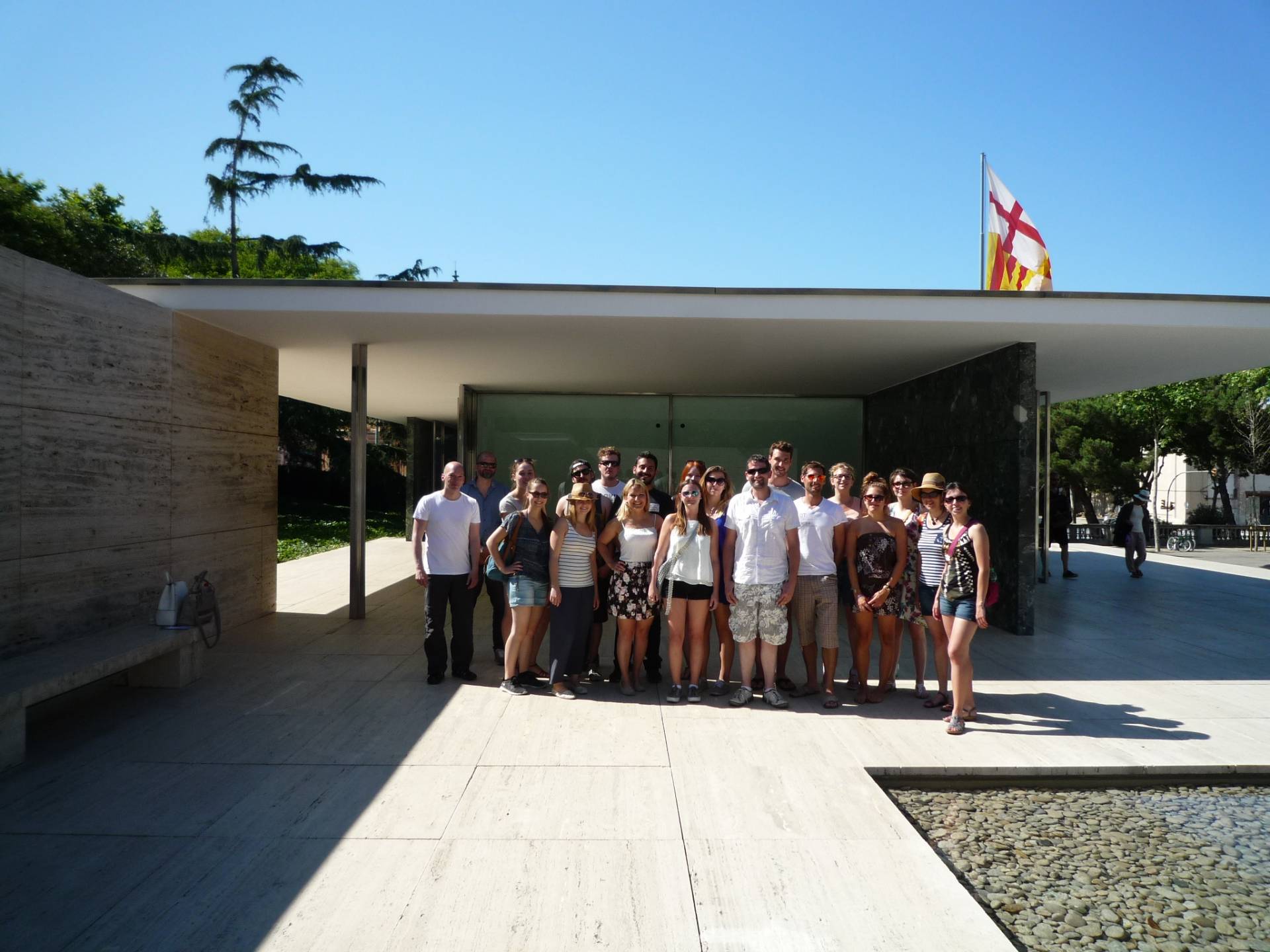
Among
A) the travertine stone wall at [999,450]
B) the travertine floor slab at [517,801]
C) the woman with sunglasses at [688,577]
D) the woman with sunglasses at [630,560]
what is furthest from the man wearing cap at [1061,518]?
the woman with sunglasses at [630,560]

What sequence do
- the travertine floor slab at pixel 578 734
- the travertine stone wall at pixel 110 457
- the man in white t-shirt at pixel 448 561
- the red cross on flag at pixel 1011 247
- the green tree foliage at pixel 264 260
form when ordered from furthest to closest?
the green tree foliage at pixel 264 260, the red cross on flag at pixel 1011 247, the man in white t-shirt at pixel 448 561, the travertine stone wall at pixel 110 457, the travertine floor slab at pixel 578 734

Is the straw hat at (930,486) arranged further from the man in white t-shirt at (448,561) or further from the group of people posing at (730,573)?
the man in white t-shirt at (448,561)

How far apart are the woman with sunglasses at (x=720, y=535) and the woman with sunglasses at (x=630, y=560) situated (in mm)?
404

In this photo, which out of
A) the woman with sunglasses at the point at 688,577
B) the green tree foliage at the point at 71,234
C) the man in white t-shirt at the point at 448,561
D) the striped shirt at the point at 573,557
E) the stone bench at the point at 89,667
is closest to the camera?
the stone bench at the point at 89,667

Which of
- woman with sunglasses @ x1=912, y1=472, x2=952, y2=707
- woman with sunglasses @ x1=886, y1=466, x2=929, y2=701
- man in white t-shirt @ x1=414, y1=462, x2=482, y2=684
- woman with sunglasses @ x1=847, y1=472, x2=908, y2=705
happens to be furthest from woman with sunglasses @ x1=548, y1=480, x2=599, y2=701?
woman with sunglasses @ x1=912, y1=472, x2=952, y2=707

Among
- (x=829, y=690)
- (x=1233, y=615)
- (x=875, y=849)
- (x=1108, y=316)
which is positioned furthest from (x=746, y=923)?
(x=1233, y=615)

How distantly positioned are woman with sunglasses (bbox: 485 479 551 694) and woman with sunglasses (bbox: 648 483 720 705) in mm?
798

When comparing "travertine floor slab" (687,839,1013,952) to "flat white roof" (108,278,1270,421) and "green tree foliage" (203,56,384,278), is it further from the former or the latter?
"green tree foliage" (203,56,384,278)

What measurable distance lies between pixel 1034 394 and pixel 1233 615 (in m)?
4.20

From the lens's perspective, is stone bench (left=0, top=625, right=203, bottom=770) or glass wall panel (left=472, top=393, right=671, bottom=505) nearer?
stone bench (left=0, top=625, right=203, bottom=770)

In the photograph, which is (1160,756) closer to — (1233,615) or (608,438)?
(1233,615)

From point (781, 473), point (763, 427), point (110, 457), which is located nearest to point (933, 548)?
point (781, 473)

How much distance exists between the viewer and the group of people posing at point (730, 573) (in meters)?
5.00

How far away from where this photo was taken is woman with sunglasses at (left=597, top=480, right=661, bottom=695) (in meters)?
5.27
